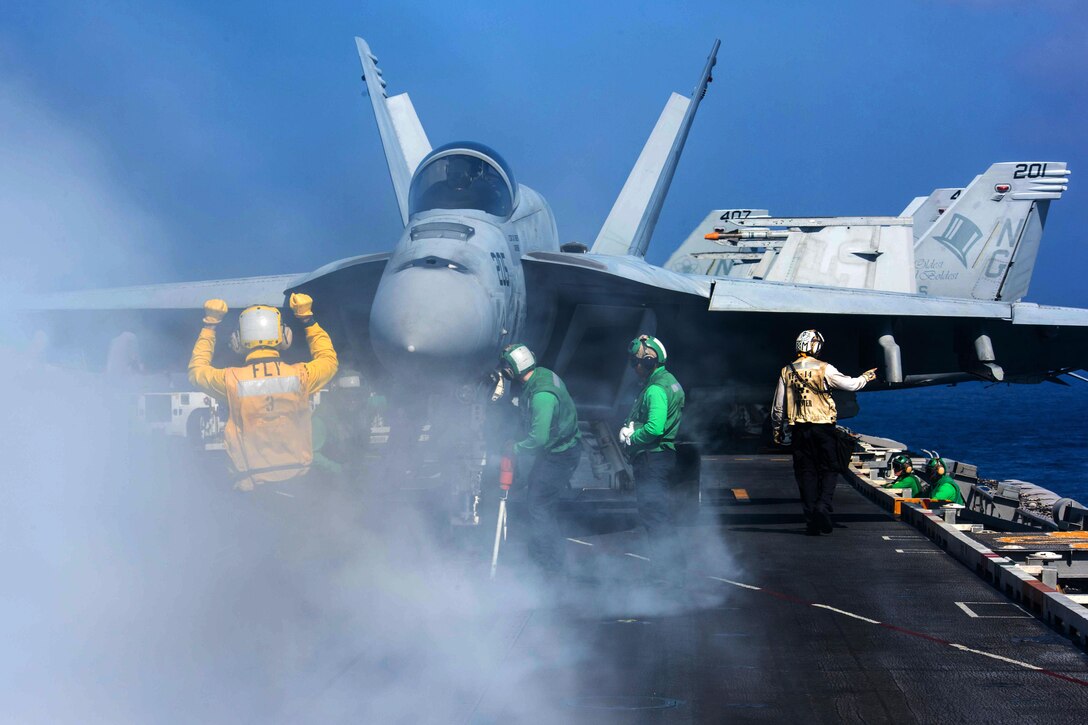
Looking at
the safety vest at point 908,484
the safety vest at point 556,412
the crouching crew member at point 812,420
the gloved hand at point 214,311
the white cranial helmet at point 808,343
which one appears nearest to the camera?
the gloved hand at point 214,311

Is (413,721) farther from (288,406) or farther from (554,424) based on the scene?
(554,424)

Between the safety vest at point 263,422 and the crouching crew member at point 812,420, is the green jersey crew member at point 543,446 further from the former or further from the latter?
the crouching crew member at point 812,420

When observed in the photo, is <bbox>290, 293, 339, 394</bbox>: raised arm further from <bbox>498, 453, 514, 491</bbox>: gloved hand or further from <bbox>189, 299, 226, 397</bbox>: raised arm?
<bbox>498, 453, 514, 491</bbox>: gloved hand

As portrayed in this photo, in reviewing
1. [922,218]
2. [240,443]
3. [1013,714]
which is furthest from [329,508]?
[922,218]

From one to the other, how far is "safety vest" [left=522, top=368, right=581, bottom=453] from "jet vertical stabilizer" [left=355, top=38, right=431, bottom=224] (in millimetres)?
10693

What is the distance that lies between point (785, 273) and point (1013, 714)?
23.6 meters

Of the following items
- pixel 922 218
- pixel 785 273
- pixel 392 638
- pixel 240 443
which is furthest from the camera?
pixel 922 218

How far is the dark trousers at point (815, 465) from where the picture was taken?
35.0 feet

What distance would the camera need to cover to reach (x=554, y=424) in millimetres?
8367

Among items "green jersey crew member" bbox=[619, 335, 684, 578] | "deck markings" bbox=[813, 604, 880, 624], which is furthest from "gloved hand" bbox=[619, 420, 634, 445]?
"deck markings" bbox=[813, 604, 880, 624]

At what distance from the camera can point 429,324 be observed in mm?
8539

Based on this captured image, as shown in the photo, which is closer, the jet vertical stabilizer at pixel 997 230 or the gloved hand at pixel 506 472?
the gloved hand at pixel 506 472

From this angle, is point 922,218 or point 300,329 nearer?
point 300,329

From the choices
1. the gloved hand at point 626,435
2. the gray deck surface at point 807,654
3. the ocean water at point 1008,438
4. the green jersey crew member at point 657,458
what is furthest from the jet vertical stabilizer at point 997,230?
the gloved hand at point 626,435
